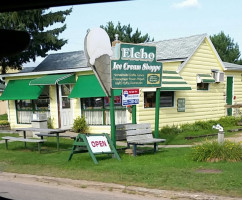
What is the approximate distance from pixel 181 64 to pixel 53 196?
486 inches

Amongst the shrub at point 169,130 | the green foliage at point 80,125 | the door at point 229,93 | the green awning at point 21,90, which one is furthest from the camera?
the door at point 229,93

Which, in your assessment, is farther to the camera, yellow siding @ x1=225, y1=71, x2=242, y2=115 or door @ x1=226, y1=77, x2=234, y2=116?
yellow siding @ x1=225, y1=71, x2=242, y2=115

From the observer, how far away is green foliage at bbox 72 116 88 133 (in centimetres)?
1742

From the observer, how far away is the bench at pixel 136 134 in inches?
436

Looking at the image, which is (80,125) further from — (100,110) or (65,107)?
(65,107)

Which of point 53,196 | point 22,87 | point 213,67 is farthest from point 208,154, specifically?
point 22,87

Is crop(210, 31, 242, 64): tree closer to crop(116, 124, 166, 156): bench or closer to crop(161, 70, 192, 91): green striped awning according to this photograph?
crop(161, 70, 192, 91): green striped awning

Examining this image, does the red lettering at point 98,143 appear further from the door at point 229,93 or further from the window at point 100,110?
the door at point 229,93

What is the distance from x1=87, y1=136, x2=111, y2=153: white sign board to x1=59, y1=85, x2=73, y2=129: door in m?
7.97

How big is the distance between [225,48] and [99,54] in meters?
46.3

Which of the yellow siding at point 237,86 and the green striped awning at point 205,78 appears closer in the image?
the green striped awning at point 205,78

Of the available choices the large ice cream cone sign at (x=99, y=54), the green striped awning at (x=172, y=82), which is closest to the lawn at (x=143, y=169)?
the large ice cream cone sign at (x=99, y=54)

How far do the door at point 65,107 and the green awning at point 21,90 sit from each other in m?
1.22

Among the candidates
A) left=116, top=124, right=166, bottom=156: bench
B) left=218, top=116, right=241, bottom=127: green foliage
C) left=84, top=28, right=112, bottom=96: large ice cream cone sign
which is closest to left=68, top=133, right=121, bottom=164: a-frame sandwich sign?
left=116, top=124, right=166, bottom=156: bench
